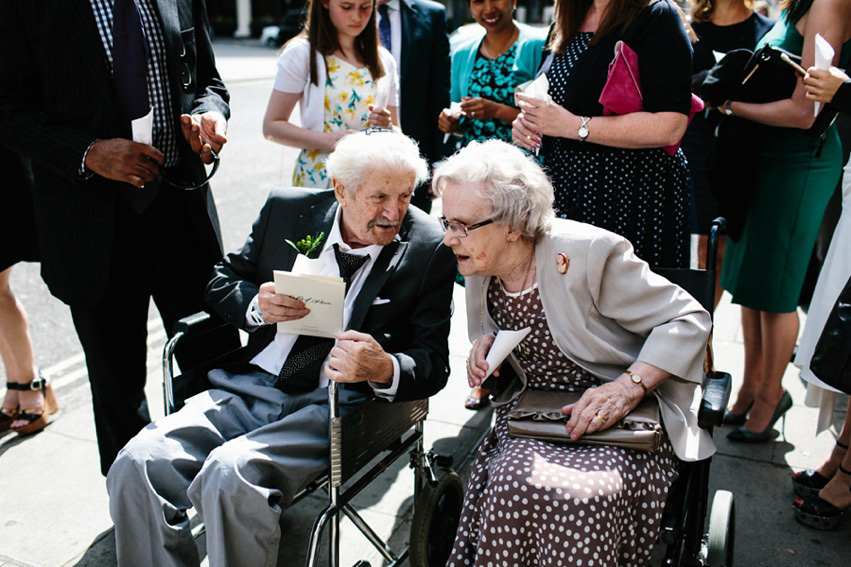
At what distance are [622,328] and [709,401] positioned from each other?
1.16 feet

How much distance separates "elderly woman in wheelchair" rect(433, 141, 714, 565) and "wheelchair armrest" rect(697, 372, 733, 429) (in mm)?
61

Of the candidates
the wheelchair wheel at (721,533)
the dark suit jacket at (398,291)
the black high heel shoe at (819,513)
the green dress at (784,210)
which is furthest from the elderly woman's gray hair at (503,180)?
the black high heel shoe at (819,513)

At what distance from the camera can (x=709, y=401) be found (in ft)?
7.29

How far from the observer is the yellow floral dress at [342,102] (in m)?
3.55

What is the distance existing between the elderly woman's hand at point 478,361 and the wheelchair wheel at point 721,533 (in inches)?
30.1

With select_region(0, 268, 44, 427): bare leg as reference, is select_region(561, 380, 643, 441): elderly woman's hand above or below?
above

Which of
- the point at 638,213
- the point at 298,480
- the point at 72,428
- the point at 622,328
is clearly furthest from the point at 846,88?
the point at 72,428

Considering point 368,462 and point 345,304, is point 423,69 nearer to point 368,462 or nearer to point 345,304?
point 345,304

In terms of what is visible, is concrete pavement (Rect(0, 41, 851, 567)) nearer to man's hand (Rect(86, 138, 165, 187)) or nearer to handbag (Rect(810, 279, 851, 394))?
handbag (Rect(810, 279, 851, 394))

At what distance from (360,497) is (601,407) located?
1.38 metres

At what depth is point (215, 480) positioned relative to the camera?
7.30 feet

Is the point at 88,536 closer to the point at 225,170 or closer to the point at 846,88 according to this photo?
the point at 846,88

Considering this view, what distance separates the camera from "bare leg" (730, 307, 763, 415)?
373cm

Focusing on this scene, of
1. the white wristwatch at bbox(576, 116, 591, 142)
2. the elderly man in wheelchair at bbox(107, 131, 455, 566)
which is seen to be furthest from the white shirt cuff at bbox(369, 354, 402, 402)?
the white wristwatch at bbox(576, 116, 591, 142)
